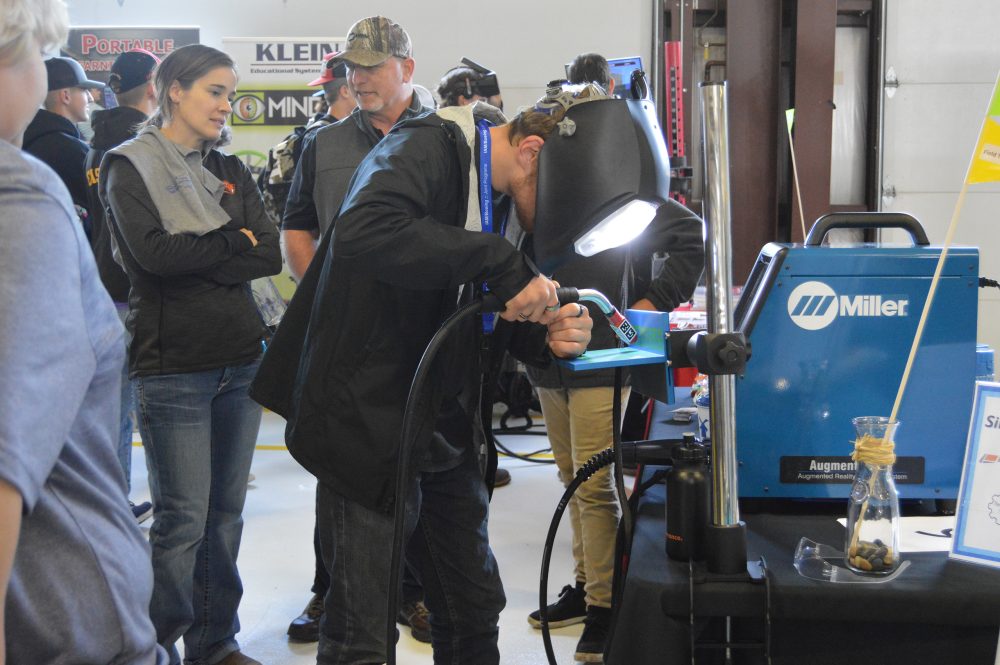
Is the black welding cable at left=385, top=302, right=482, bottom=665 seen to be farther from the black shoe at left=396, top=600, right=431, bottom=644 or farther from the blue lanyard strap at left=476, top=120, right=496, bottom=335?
the black shoe at left=396, top=600, right=431, bottom=644

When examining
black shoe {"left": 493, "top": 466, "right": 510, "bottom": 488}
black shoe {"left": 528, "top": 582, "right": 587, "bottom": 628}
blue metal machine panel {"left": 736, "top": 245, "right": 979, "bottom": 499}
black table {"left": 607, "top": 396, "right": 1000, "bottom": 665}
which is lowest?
black shoe {"left": 493, "top": 466, "right": 510, "bottom": 488}

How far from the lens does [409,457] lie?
1.36m

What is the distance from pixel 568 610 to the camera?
272 cm

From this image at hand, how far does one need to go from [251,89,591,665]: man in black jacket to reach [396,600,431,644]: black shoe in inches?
46.9

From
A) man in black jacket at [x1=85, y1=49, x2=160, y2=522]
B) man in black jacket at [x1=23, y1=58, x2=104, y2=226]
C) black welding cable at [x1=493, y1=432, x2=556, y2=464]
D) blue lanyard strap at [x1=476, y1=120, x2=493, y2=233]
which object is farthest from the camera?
black welding cable at [x1=493, y1=432, x2=556, y2=464]

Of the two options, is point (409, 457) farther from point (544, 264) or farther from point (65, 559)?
point (65, 559)

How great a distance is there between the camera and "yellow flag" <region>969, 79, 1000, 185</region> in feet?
3.85

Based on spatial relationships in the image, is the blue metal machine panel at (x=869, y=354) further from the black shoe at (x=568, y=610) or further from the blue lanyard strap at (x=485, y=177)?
the black shoe at (x=568, y=610)

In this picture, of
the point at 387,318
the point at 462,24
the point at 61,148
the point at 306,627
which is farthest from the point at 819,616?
the point at 462,24

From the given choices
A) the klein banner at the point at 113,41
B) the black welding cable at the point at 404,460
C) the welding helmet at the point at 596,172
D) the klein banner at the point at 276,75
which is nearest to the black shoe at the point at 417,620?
the black welding cable at the point at 404,460

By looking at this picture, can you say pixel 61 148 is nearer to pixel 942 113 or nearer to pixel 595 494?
pixel 595 494

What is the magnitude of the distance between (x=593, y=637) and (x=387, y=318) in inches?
53.4

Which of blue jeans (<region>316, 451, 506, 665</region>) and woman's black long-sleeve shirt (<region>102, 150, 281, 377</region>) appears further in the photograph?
woman's black long-sleeve shirt (<region>102, 150, 281, 377</region>)

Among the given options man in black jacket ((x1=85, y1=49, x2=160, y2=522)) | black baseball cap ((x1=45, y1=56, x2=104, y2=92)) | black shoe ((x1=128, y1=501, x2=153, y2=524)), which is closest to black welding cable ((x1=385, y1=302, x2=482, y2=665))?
man in black jacket ((x1=85, y1=49, x2=160, y2=522))
